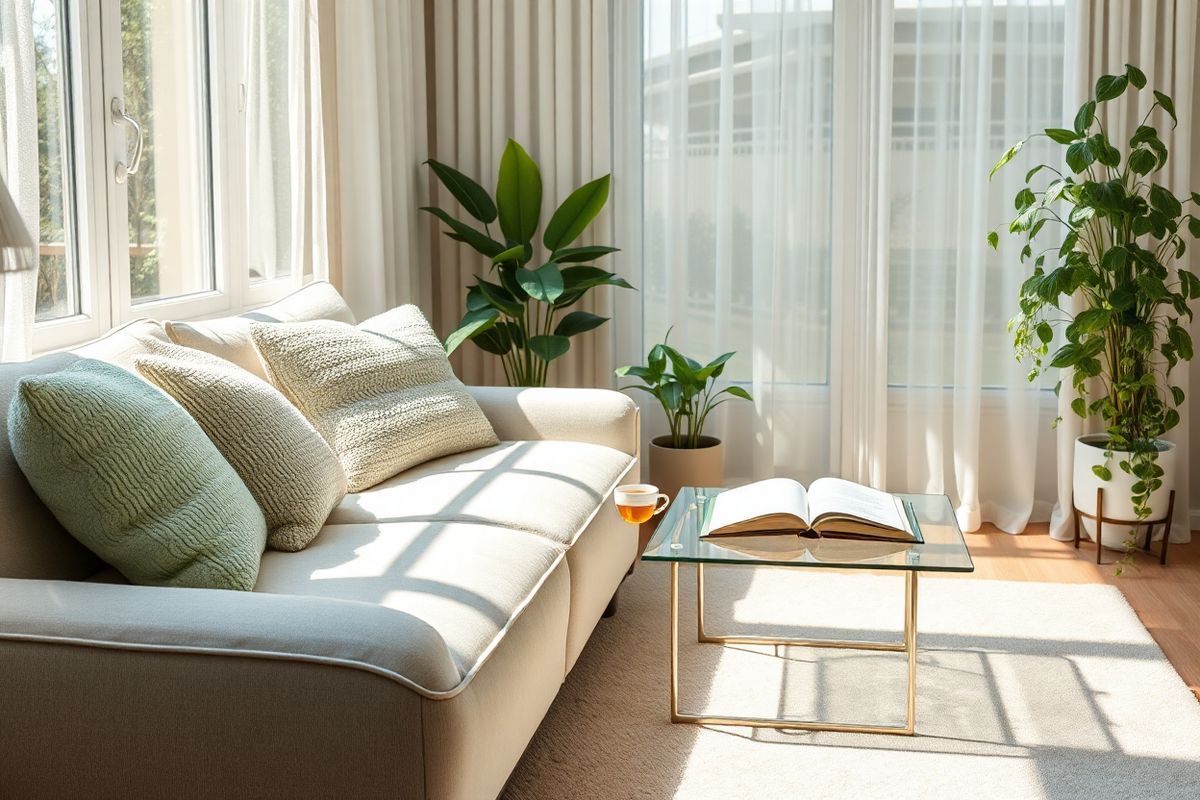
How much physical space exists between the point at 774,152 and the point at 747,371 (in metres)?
0.81

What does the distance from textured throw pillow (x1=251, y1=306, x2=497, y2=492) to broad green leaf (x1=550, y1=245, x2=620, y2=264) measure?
3.55ft

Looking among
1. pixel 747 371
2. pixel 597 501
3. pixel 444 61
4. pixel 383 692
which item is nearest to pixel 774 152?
pixel 747 371

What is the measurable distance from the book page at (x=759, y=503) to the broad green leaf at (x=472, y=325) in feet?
4.44

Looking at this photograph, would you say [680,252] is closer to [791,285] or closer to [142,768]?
[791,285]

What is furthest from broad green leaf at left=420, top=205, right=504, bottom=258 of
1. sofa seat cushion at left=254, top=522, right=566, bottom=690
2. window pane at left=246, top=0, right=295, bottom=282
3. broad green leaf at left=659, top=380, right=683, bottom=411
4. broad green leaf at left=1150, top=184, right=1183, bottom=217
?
broad green leaf at left=1150, top=184, right=1183, bottom=217

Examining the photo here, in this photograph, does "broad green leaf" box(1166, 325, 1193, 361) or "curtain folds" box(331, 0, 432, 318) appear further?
"curtain folds" box(331, 0, 432, 318)

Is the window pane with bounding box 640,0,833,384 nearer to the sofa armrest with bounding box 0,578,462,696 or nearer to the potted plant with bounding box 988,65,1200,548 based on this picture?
the potted plant with bounding box 988,65,1200,548

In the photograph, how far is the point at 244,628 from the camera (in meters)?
1.59

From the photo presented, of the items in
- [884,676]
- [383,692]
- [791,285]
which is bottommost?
[884,676]

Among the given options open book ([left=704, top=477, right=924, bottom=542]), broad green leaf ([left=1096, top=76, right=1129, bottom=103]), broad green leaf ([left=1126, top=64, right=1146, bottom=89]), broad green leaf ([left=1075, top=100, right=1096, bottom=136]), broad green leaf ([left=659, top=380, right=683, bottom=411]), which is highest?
broad green leaf ([left=1126, top=64, right=1146, bottom=89])

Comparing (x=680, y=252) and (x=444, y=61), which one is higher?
(x=444, y=61)

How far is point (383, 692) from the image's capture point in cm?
154

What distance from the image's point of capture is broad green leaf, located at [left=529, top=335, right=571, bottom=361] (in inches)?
161

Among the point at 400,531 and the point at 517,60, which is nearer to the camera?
the point at 400,531
